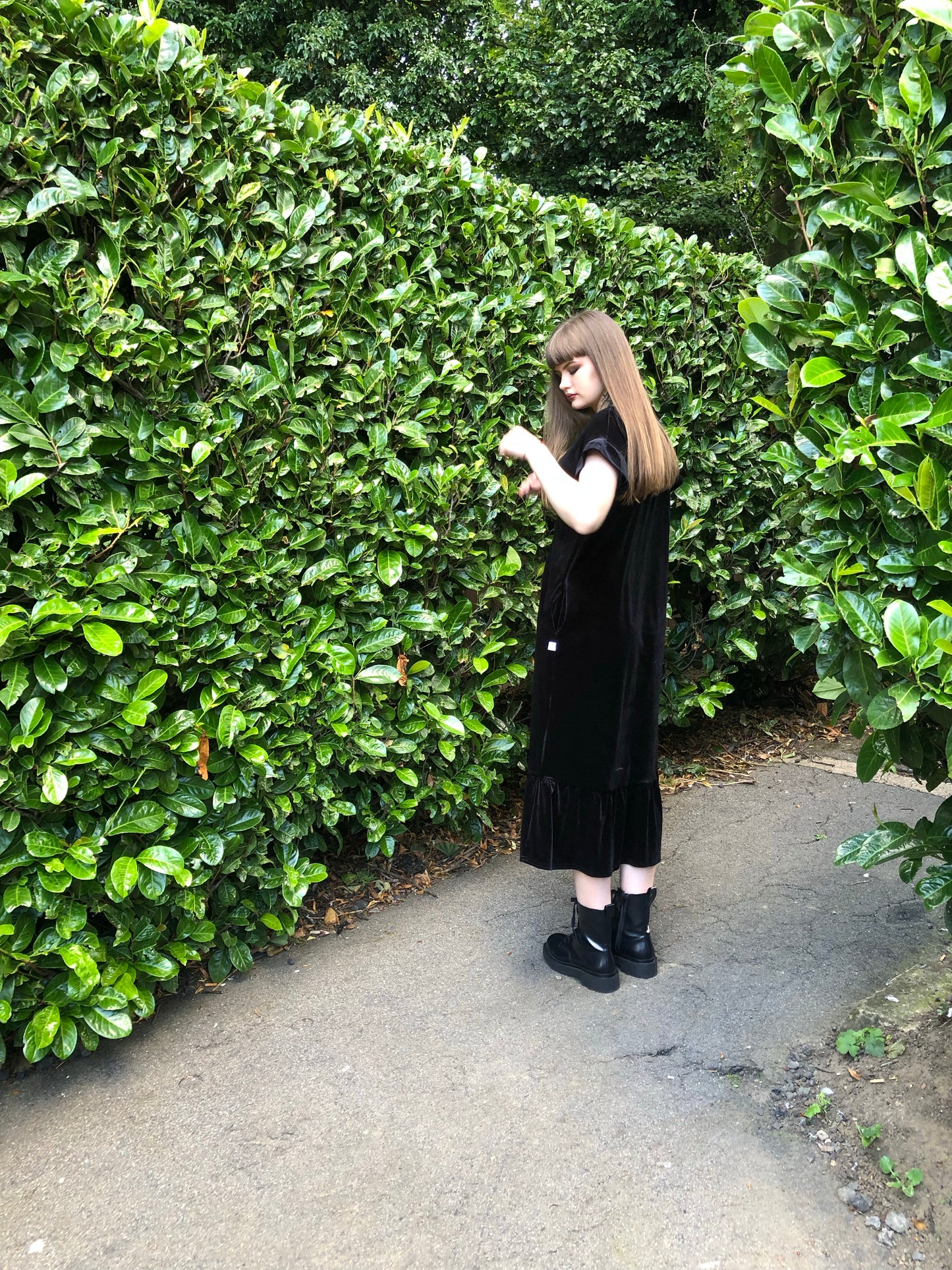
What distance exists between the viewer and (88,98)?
7.64ft

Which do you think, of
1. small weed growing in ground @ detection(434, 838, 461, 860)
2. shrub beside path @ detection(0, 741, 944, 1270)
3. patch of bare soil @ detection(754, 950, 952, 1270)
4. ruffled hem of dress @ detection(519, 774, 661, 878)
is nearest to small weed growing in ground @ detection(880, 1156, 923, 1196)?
patch of bare soil @ detection(754, 950, 952, 1270)

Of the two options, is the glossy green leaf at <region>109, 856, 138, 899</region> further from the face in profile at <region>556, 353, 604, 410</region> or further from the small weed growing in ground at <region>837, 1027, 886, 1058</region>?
the small weed growing in ground at <region>837, 1027, 886, 1058</region>

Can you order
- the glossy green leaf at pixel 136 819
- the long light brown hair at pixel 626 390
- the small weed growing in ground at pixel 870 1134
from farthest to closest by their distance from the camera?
the long light brown hair at pixel 626 390 → the glossy green leaf at pixel 136 819 → the small weed growing in ground at pixel 870 1134

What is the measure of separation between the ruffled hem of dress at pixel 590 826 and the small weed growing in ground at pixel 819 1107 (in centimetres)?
81

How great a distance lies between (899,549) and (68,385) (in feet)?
6.86

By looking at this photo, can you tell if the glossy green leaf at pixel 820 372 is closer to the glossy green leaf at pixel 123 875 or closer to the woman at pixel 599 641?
the woman at pixel 599 641

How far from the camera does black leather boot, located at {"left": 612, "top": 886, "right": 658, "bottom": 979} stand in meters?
2.99

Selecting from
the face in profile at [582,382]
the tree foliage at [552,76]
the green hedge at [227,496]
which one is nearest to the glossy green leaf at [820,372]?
the face in profile at [582,382]

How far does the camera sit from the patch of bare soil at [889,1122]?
6.56 ft

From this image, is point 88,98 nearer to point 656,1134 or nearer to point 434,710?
point 434,710

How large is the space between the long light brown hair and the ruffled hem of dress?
0.95m

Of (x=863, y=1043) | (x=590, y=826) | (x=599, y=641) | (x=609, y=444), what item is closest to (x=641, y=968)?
(x=590, y=826)

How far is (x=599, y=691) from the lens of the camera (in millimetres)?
2758

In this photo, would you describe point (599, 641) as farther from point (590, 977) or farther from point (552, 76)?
point (552, 76)
